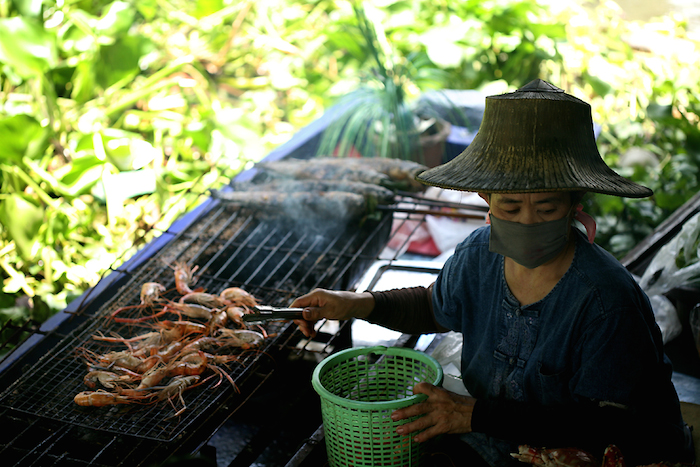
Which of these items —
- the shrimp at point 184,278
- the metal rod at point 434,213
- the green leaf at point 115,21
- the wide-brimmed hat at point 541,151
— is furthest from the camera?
the green leaf at point 115,21

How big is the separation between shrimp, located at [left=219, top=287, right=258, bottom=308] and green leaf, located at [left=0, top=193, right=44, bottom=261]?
6.23 feet

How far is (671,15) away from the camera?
710 cm

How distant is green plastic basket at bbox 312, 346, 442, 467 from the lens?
1902 mm

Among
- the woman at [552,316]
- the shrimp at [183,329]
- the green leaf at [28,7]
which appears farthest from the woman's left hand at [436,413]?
the green leaf at [28,7]

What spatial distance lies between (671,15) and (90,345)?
7.53m

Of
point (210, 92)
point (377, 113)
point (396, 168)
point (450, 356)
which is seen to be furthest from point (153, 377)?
point (210, 92)

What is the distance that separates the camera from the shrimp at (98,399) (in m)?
2.14

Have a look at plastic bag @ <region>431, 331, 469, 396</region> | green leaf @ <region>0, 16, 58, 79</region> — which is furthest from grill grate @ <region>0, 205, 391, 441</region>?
green leaf @ <region>0, 16, 58, 79</region>

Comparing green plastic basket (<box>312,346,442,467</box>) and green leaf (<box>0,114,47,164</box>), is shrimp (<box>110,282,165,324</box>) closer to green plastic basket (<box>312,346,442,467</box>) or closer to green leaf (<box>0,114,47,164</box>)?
green plastic basket (<box>312,346,442,467</box>)

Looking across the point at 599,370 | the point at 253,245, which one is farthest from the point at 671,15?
the point at 599,370

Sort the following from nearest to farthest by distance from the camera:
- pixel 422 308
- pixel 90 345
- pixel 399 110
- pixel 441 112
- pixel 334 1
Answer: pixel 422 308
pixel 90 345
pixel 399 110
pixel 441 112
pixel 334 1

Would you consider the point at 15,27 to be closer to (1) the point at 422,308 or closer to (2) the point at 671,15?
(1) the point at 422,308

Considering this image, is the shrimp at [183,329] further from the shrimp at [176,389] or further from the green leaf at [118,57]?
the green leaf at [118,57]

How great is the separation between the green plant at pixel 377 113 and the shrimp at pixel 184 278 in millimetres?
2122
